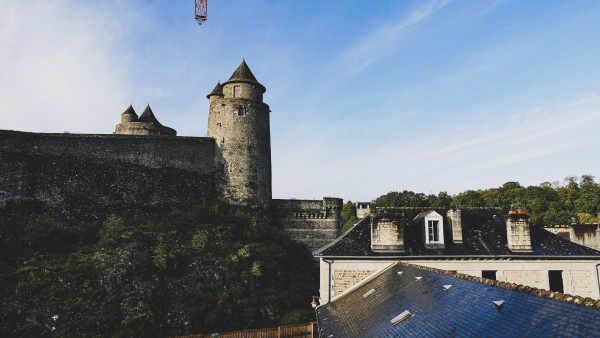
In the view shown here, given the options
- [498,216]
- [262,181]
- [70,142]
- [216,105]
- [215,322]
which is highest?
[216,105]

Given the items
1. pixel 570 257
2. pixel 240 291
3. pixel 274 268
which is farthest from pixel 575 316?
pixel 274 268

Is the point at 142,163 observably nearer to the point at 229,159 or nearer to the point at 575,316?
the point at 229,159

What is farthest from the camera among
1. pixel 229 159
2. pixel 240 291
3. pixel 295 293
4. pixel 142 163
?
pixel 229 159

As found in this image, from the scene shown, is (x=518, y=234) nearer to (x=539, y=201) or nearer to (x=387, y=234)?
(x=387, y=234)

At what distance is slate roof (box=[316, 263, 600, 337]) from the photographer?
17.4ft

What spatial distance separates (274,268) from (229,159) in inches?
370

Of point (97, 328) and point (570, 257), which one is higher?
point (570, 257)

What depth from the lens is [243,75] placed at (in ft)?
99.0

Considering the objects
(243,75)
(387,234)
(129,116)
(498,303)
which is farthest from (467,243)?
(129,116)

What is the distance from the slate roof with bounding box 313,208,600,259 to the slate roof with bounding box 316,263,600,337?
232 cm

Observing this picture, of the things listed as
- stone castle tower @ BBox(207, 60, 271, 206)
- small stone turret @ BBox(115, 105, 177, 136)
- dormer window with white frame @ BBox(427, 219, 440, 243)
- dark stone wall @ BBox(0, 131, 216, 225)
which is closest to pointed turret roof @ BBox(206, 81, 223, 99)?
stone castle tower @ BBox(207, 60, 271, 206)

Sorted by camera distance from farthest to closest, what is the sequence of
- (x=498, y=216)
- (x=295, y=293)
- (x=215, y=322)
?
1. (x=295, y=293)
2. (x=215, y=322)
3. (x=498, y=216)

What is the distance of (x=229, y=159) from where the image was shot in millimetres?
29219

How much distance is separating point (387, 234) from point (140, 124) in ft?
91.7
